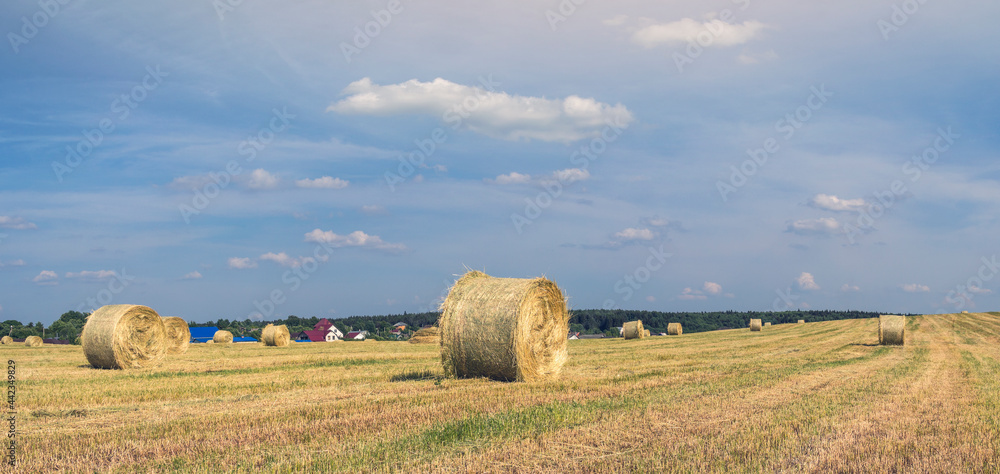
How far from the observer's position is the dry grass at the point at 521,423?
634cm

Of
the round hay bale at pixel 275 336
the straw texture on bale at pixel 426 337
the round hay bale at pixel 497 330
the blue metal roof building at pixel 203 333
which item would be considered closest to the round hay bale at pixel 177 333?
the round hay bale at pixel 275 336

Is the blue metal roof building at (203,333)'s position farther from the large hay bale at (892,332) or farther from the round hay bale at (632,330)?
the large hay bale at (892,332)

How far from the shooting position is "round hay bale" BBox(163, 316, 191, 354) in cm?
2810

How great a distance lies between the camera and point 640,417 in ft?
28.2

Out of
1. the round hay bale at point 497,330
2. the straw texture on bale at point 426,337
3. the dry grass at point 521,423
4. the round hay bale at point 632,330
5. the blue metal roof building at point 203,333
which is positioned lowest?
the blue metal roof building at point 203,333

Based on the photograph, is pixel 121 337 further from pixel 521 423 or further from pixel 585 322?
→ pixel 585 322

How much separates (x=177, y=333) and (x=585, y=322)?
253ft

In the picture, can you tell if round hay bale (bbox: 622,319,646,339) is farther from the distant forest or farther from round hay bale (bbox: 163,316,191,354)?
round hay bale (bbox: 163,316,191,354)

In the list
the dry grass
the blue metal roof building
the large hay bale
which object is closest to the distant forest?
the blue metal roof building

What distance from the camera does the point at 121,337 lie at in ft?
64.5

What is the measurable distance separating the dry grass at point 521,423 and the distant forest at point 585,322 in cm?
3548

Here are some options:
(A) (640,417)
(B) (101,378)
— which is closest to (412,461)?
(A) (640,417)

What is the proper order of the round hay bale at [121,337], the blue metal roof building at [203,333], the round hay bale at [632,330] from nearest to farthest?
the round hay bale at [121,337] → the round hay bale at [632,330] → the blue metal roof building at [203,333]

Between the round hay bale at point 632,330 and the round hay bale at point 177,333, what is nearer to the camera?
the round hay bale at point 177,333
